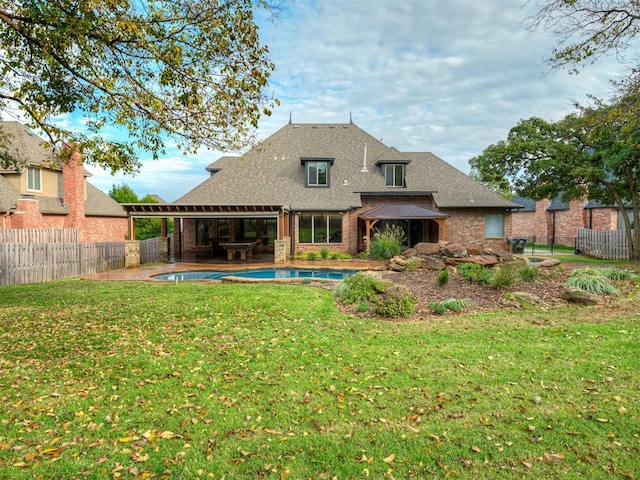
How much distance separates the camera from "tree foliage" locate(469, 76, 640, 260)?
1652 centimetres

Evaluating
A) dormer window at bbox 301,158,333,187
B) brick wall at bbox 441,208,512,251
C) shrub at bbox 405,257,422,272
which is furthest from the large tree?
brick wall at bbox 441,208,512,251

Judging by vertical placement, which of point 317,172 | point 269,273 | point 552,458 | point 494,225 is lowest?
point 552,458

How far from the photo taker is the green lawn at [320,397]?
9.71 ft

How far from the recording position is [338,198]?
21031mm

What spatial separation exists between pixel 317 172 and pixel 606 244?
1624 cm

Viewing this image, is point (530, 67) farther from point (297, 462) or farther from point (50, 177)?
point (50, 177)

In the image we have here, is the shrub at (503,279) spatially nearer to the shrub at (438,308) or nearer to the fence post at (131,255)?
the shrub at (438,308)

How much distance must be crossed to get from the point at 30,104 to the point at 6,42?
1045 millimetres

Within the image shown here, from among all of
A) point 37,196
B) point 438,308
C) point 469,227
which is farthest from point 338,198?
point 37,196

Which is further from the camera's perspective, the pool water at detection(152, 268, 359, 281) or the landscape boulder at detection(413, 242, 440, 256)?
the pool water at detection(152, 268, 359, 281)

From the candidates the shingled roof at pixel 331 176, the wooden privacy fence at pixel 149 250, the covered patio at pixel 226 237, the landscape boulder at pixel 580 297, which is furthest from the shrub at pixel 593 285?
the wooden privacy fence at pixel 149 250

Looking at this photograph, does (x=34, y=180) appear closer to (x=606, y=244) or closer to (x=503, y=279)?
(x=503, y=279)

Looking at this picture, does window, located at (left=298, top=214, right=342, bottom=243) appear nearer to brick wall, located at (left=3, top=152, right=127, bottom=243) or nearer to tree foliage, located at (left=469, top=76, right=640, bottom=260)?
tree foliage, located at (left=469, top=76, right=640, bottom=260)

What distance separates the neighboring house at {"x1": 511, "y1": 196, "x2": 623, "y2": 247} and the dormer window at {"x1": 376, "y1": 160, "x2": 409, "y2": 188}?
828cm
